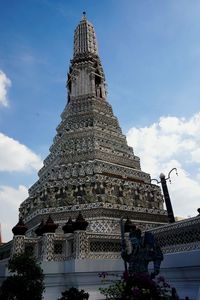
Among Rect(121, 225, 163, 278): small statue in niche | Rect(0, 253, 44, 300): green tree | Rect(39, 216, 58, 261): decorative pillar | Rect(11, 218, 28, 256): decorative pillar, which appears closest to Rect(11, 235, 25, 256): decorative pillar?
Rect(11, 218, 28, 256): decorative pillar

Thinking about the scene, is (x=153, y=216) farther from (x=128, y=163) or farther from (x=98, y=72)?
(x=98, y=72)

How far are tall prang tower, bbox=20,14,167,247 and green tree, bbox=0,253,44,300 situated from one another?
6403 mm

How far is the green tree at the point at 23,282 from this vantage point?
1250 cm

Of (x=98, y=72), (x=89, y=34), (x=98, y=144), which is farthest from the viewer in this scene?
(x=89, y=34)

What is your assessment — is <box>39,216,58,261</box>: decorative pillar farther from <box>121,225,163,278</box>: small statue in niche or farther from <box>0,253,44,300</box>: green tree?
<box>121,225,163,278</box>: small statue in niche

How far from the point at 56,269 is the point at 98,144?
14.2 m

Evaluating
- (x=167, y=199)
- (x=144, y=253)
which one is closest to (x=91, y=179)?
(x=167, y=199)

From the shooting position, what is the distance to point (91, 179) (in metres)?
26.1

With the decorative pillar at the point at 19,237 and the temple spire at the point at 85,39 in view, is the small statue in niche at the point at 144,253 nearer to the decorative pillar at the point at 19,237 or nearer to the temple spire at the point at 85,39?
the decorative pillar at the point at 19,237

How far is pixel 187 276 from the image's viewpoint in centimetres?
1331

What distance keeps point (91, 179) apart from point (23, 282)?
45.9 ft

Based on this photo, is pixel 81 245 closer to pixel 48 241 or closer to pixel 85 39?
pixel 48 241

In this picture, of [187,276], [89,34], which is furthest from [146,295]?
[89,34]

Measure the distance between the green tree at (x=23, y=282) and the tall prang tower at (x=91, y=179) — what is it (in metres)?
6.40
